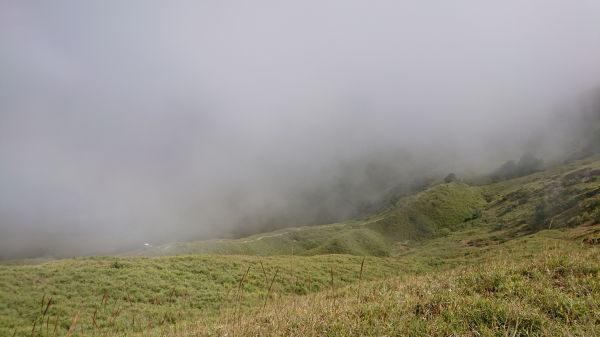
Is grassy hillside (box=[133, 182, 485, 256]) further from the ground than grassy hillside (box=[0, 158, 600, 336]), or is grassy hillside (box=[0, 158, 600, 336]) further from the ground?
grassy hillside (box=[133, 182, 485, 256])

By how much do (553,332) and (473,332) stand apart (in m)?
1.09

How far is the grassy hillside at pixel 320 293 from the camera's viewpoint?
6.28 meters

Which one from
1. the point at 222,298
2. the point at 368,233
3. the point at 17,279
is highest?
the point at 368,233

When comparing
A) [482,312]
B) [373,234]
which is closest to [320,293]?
[482,312]

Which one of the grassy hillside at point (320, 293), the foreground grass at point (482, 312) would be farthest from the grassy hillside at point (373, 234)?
the foreground grass at point (482, 312)

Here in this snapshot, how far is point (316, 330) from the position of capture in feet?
20.7

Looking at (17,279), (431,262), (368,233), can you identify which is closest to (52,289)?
(17,279)

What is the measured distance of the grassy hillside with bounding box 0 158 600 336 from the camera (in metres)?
6.28

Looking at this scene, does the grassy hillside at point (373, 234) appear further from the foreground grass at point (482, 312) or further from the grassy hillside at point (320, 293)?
the foreground grass at point (482, 312)

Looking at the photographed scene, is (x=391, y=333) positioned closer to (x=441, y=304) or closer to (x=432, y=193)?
(x=441, y=304)

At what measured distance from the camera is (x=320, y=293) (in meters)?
15.7

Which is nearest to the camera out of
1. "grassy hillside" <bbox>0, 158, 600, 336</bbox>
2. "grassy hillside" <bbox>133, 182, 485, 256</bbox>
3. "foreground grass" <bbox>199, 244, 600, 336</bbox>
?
"foreground grass" <bbox>199, 244, 600, 336</bbox>

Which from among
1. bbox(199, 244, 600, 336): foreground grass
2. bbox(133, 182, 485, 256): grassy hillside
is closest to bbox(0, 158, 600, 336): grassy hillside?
bbox(199, 244, 600, 336): foreground grass

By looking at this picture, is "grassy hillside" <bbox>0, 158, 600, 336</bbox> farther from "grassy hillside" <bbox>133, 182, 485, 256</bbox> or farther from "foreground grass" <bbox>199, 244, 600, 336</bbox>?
"grassy hillside" <bbox>133, 182, 485, 256</bbox>
